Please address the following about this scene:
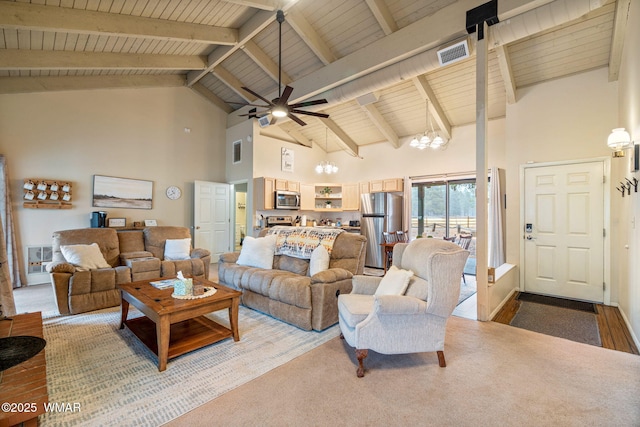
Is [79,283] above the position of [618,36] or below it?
below

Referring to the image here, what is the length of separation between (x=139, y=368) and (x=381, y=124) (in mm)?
5827

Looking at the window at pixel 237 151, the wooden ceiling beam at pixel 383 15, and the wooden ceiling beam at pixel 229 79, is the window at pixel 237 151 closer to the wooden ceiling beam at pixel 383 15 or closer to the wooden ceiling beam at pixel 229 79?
the wooden ceiling beam at pixel 229 79

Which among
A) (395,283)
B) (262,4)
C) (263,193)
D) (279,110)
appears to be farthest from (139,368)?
(263,193)

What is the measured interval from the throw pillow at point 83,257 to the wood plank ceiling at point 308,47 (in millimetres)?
2650

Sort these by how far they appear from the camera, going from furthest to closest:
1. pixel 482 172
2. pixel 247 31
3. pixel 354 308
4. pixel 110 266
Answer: pixel 247 31, pixel 110 266, pixel 482 172, pixel 354 308

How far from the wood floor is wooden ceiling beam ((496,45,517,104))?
3162 mm

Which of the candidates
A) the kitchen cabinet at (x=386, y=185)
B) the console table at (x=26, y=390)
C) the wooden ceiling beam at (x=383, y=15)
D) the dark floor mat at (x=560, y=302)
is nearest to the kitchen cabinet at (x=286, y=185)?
the kitchen cabinet at (x=386, y=185)

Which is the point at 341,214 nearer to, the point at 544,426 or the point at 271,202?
the point at 271,202

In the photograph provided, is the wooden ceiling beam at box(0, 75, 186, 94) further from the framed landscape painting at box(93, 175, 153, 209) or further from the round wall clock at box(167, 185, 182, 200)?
the round wall clock at box(167, 185, 182, 200)

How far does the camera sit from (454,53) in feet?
11.6

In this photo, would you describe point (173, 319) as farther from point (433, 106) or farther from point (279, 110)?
point (433, 106)

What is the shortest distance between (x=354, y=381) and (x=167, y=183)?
19.7 ft

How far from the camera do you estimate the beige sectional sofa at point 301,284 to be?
118 inches

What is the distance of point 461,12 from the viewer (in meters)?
3.44
